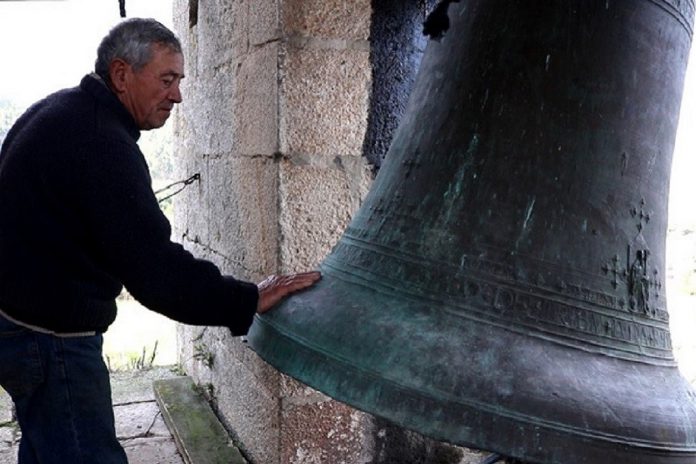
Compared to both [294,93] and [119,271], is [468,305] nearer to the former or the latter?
[119,271]

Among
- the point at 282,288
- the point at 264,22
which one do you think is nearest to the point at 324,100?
the point at 264,22

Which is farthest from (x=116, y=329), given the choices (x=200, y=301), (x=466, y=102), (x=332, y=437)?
(x=466, y=102)

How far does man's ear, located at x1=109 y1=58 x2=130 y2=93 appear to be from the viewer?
1.61 m

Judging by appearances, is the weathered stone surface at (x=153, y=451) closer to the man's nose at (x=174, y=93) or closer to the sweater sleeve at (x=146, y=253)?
the sweater sleeve at (x=146, y=253)

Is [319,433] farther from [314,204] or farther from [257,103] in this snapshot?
[257,103]

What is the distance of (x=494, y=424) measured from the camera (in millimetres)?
833

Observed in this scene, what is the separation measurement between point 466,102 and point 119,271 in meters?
0.78

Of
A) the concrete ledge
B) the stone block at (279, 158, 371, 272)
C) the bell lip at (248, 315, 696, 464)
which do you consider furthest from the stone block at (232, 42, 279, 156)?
the bell lip at (248, 315, 696, 464)

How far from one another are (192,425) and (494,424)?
177 centimetres

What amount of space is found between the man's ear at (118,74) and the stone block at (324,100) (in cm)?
39

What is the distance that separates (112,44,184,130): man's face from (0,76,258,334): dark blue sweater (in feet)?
0.13

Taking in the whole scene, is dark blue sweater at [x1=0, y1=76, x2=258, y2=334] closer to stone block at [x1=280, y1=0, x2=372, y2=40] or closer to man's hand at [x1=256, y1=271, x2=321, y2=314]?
man's hand at [x1=256, y1=271, x2=321, y2=314]

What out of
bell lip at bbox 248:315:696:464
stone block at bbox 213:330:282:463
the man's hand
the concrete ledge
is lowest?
the concrete ledge

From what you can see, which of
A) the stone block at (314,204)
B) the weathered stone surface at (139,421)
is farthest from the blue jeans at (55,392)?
the weathered stone surface at (139,421)
